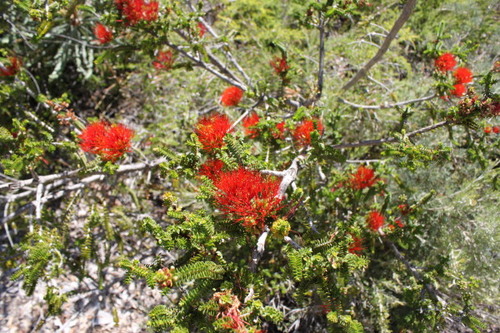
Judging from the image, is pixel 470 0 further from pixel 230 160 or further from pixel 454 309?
pixel 230 160

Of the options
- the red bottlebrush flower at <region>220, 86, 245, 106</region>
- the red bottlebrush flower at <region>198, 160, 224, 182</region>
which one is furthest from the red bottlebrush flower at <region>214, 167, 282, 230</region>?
the red bottlebrush flower at <region>220, 86, 245, 106</region>

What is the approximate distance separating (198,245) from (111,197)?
264 centimetres

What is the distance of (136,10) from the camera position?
90.6 inches

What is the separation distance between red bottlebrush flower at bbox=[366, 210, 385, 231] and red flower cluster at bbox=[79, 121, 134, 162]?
1.82m

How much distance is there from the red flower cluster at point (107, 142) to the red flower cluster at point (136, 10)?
87cm

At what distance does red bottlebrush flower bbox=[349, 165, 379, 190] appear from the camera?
2516 millimetres

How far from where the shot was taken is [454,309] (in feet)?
5.89

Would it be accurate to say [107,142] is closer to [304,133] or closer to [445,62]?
[304,133]

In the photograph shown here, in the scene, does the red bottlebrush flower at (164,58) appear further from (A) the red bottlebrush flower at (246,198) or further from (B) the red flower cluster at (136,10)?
(A) the red bottlebrush flower at (246,198)

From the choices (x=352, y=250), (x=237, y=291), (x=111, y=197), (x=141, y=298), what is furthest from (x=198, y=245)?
(x=111, y=197)

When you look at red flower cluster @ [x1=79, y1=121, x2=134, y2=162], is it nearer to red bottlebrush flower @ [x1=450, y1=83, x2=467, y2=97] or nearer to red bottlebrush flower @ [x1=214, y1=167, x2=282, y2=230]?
red bottlebrush flower @ [x1=214, y1=167, x2=282, y2=230]

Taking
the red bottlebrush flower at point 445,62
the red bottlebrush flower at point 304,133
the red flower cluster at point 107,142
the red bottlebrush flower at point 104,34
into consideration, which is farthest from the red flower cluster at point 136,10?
the red bottlebrush flower at point 445,62

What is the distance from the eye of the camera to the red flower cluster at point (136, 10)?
2.28m

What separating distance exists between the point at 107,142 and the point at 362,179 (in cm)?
192
